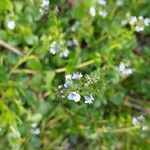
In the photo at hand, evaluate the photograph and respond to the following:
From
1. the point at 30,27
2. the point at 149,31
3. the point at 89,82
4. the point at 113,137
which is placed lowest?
the point at 89,82

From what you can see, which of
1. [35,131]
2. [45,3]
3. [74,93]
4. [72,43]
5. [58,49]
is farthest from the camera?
[72,43]

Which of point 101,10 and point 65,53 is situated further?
point 101,10

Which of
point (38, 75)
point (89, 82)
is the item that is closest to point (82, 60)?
point (38, 75)

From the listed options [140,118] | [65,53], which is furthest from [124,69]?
[65,53]

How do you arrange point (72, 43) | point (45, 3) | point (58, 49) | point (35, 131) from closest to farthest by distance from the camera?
1. point (45, 3)
2. point (58, 49)
3. point (35, 131)
4. point (72, 43)

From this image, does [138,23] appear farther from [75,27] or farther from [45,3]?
[45,3]

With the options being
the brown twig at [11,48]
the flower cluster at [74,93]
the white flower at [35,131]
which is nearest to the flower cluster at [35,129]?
the white flower at [35,131]

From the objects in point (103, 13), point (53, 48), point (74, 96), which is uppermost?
point (103, 13)

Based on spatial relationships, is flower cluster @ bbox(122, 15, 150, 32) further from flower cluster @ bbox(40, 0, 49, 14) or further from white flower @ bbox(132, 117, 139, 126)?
flower cluster @ bbox(40, 0, 49, 14)

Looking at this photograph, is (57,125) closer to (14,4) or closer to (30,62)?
(30,62)
